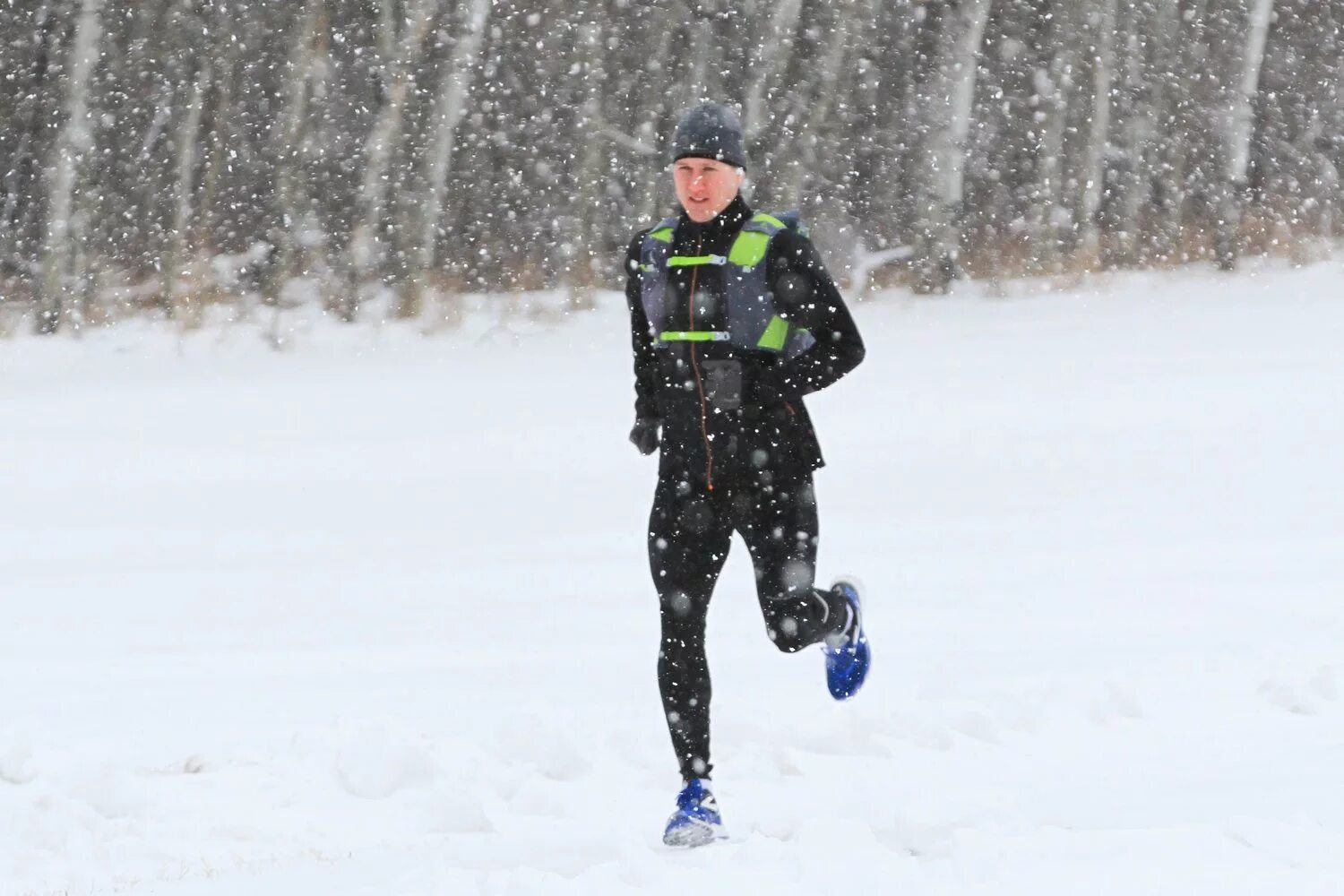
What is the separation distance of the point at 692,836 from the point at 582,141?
643 inches

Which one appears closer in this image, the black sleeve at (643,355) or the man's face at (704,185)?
the man's face at (704,185)

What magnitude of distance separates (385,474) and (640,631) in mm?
4984

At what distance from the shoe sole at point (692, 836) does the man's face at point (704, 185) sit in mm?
1574

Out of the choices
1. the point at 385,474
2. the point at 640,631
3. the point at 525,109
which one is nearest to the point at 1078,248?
the point at 525,109

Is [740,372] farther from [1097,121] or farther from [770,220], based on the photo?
[1097,121]

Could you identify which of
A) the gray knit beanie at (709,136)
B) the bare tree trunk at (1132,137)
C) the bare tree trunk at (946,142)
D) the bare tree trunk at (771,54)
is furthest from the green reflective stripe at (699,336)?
the bare tree trunk at (1132,137)

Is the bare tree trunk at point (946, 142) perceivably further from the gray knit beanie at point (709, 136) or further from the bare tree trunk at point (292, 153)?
the gray knit beanie at point (709, 136)

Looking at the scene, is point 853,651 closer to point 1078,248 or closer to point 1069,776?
point 1069,776

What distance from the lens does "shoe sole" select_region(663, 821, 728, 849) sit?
173 inches

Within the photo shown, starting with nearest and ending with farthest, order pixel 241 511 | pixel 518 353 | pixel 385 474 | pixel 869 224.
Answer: pixel 241 511 → pixel 385 474 → pixel 518 353 → pixel 869 224

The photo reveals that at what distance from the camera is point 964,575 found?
371 inches

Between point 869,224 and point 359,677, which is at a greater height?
point 869,224

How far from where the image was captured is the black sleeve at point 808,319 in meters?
4.38

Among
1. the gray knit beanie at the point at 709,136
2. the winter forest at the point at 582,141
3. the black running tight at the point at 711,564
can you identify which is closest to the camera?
the gray knit beanie at the point at 709,136
